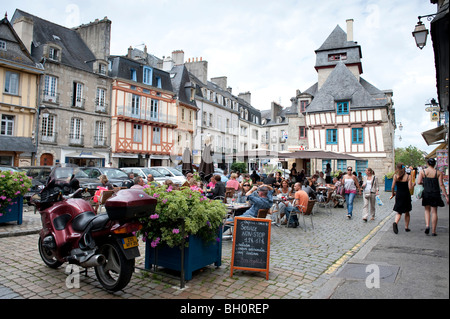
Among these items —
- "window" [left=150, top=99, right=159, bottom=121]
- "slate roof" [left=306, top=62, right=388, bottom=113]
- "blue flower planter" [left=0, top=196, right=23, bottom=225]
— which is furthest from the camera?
"window" [left=150, top=99, right=159, bottom=121]

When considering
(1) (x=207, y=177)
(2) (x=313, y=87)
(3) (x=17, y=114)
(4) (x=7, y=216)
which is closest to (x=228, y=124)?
(2) (x=313, y=87)

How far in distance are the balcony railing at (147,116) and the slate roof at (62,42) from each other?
388cm

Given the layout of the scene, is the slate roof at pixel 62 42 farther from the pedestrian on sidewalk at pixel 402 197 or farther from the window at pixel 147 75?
the pedestrian on sidewalk at pixel 402 197

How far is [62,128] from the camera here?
74.8 feet

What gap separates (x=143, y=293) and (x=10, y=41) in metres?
22.5

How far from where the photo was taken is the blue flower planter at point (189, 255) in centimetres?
404

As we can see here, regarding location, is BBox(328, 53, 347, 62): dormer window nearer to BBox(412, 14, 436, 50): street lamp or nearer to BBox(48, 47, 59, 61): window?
BBox(48, 47, 59, 61): window

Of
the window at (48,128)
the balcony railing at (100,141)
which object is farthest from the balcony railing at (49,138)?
the balcony railing at (100,141)

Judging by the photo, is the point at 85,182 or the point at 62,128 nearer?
the point at 85,182

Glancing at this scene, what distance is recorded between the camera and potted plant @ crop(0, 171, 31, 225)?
682 centimetres

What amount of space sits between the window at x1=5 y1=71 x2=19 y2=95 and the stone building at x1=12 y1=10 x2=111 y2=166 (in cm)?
141

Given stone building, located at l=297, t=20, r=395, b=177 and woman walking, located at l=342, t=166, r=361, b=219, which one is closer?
woman walking, located at l=342, t=166, r=361, b=219

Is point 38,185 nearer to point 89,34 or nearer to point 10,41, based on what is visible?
point 10,41

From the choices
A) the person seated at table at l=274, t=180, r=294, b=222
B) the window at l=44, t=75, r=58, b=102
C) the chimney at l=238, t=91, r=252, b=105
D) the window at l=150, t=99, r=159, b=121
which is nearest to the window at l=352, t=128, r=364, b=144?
the window at l=150, t=99, r=159, b=121
